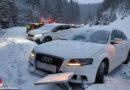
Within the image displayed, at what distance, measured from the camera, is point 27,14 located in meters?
47.1

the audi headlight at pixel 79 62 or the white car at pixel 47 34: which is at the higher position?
the audi headlight at pixel 79 62

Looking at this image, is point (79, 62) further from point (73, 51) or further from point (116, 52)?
point (116, 52)

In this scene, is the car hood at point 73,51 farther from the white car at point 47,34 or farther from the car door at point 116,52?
the white car at point 47,34

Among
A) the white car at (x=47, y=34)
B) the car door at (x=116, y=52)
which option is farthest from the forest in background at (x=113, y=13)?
the car door at (x=116, y=52)

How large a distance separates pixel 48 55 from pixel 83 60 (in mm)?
860

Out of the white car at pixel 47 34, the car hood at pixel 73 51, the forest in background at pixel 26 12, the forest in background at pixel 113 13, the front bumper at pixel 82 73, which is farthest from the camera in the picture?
the forest in background at pixel 26 12

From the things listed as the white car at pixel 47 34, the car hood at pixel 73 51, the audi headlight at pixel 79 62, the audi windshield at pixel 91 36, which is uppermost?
the audi windshield at pixel 91 36

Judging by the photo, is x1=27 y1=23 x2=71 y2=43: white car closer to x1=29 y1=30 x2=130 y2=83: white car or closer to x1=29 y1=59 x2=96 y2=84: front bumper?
x1=29 y1=30 x2=130 y2=83: white car

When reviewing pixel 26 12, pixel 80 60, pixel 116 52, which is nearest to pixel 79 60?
pixel 80 60

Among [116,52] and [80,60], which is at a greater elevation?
[80,60]

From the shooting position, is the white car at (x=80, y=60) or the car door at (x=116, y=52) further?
the car door at (x=116, y=52)

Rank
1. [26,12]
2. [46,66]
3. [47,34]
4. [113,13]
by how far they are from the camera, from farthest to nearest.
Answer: [26,12]
[113,13]
[47,34]
[46,66]

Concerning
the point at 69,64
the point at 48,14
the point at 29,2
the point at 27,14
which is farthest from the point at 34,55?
the point at 48,14

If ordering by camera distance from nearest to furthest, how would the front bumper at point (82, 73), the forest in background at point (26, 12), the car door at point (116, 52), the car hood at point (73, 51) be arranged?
the front bumper at point (82, 73) < the car hood at point (73, 51) < the car door at point (116, 52) < the forest in background at point (26, 12)
